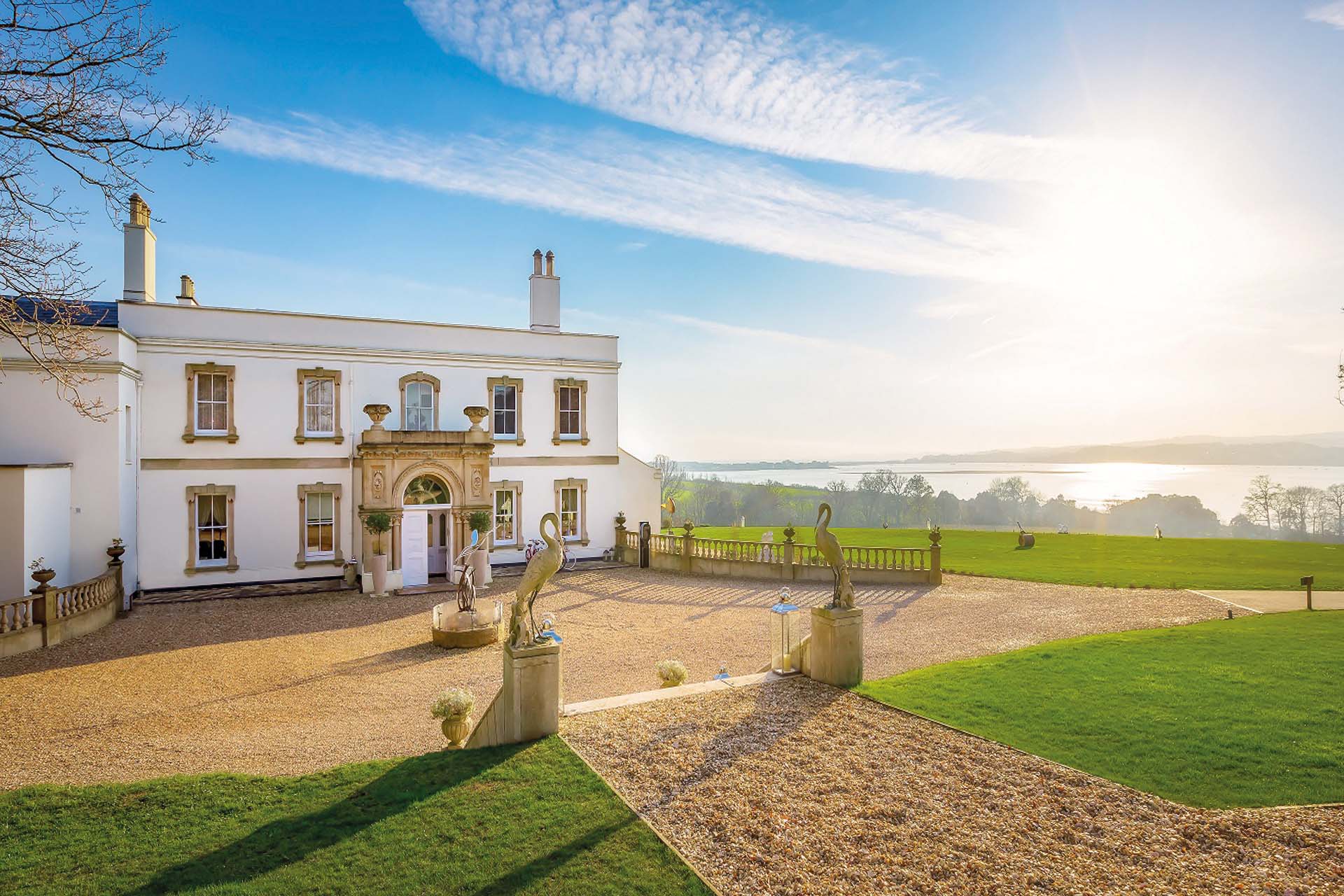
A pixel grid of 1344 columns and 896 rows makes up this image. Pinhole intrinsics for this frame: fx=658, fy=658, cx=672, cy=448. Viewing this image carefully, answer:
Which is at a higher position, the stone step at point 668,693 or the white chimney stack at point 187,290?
the white chimney stack at point 187,290

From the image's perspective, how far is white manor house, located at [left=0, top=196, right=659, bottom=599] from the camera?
17.6 metres

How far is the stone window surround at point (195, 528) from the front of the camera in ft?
66.5

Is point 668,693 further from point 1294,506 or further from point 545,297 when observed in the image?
point 1294,506

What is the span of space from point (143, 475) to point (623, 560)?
15621 millimetres

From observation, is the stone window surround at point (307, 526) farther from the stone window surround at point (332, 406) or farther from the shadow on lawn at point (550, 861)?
the shadow on lawn at point (550, 861)

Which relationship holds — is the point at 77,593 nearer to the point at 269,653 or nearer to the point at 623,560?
the point at 269,653

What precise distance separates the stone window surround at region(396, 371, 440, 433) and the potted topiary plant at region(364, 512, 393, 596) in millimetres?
4130

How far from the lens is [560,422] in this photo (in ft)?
84.8

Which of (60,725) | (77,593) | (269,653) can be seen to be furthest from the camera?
(77,593)

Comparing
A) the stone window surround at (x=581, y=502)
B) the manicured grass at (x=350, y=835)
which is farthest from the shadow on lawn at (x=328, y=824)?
the stone window surround at (x=581, y=502)

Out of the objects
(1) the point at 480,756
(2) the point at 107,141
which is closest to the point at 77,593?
(2) the point at 107,141

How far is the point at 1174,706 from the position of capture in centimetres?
898

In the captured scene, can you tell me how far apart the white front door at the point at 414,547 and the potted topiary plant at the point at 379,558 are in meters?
0.81

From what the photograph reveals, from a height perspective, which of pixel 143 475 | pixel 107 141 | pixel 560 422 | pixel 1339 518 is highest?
pixel 107 141
